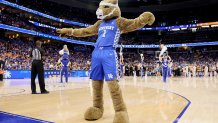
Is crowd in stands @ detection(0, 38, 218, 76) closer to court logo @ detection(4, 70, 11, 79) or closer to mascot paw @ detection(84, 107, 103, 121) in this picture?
court logo @ detection(4, 70, 11, 79)

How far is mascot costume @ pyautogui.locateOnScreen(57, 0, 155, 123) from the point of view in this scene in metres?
3.64

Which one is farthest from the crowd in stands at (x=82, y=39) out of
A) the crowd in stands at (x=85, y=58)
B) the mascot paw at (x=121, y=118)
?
the mascot paw at (x=121, y=118)

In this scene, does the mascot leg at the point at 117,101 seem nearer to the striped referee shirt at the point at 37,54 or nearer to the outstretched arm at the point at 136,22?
the outstretched arm at the point at 136,22

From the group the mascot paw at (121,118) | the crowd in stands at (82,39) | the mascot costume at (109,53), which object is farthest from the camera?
the crowd in stands at (82,39)

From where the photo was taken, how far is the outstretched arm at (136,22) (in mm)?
3809

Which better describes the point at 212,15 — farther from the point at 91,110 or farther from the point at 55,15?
the point at 91,110

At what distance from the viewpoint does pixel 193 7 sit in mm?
44250

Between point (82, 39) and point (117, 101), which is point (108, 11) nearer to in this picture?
point (117, 101)

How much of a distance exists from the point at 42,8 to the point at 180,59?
26.3 metres

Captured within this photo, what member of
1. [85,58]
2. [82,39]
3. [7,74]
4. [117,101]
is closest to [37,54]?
[117,101]

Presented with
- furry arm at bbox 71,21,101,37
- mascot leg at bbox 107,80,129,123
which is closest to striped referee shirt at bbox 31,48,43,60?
furry arm at bbox 71,21,101,37

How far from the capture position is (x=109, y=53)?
378cm

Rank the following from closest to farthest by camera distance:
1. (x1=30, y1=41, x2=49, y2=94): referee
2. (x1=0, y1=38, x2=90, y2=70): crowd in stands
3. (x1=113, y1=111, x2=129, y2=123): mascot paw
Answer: (x1=113, y1=111, x2=129, y2=123): mascot paw < (x1=30, y1=41, x2=49, y2=94): referee < (x1=0, y1=38, x2=90, y2=70): crowd in stands

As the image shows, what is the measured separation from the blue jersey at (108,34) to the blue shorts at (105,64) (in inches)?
3.2
